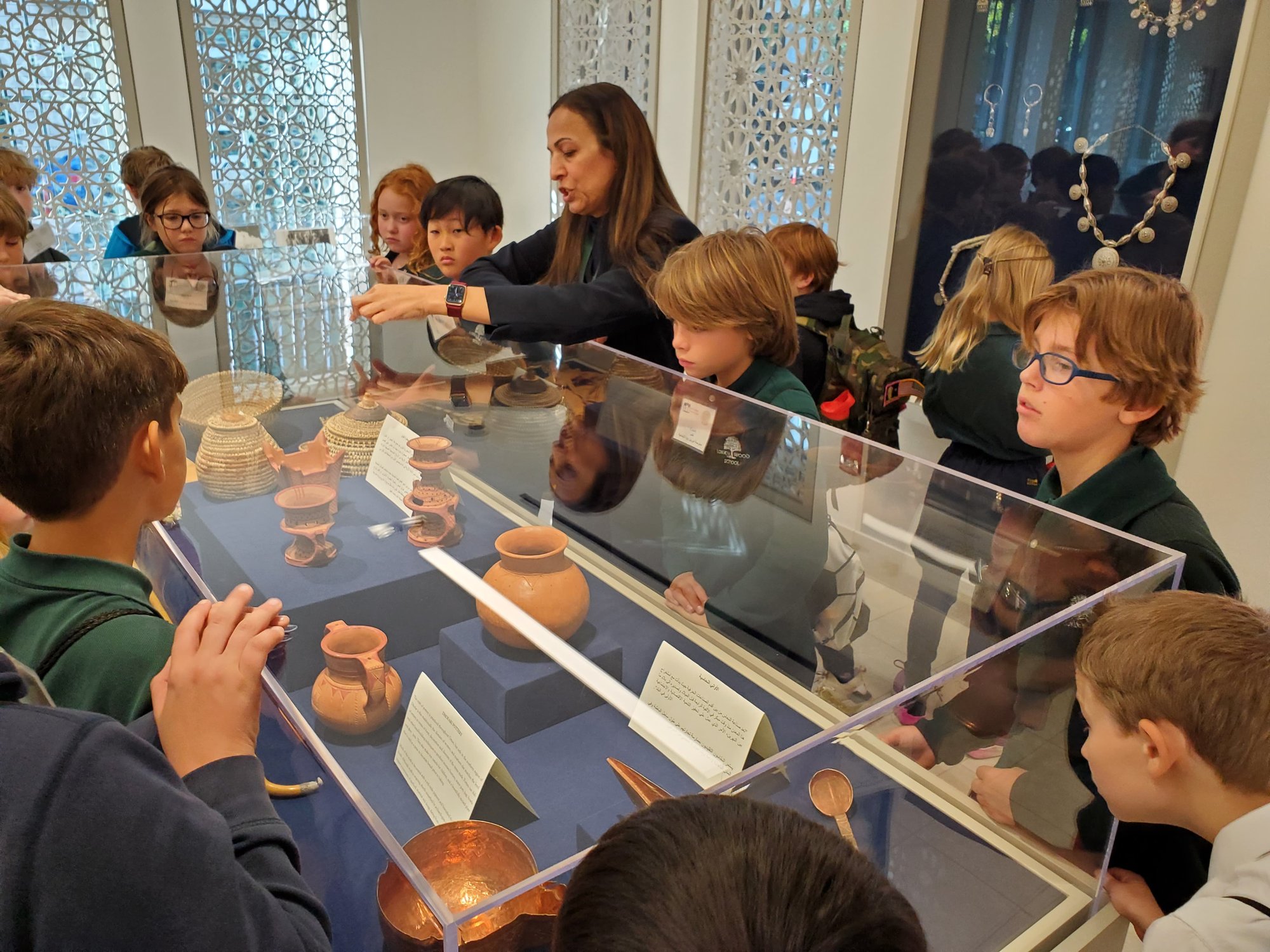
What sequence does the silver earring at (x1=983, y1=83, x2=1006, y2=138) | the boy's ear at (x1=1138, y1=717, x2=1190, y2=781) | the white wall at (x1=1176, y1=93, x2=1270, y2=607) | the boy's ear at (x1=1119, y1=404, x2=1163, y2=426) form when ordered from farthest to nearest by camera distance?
the silver earring at (x1=983, y1=83, x2=1006, y2=138) < the white wall at (x1=1176, y1=93, x2=1270, y2=607) < the boy's ear at (x1=1119, y1=404, x2=1163, y2=426) < the boy's ear at (x1=1138, y1=717, x2=1190, y2=781)

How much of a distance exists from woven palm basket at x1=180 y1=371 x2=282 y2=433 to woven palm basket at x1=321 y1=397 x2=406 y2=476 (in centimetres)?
16

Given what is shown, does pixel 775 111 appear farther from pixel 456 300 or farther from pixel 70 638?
pixel 70 638

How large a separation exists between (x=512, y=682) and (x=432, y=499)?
0.49 m

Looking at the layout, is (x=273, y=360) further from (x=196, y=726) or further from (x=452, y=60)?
(x=452, y=60)

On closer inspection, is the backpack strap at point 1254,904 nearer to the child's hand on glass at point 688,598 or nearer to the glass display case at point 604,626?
the glass display case at point 604,626

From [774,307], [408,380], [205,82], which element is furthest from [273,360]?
[205,82]

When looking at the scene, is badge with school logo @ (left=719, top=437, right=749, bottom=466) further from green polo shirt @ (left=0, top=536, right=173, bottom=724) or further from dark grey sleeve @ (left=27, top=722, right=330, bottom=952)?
dark grey sleeve @ (left=27, top=722, right=330, bottom=952)

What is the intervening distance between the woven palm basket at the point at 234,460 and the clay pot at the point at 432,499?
240mm

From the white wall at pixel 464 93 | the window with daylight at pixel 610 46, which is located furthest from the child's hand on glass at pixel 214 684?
the white wall at pixel 464 93

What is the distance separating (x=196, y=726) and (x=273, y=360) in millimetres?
1414

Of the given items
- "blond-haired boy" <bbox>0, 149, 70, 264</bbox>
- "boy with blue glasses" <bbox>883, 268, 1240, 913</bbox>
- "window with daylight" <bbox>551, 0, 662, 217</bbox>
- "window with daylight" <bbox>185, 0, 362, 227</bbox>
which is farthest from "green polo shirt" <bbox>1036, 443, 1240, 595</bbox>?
"window with daylight" <bbox>185, 0, 362, 227</bbox>

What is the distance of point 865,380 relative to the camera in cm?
245

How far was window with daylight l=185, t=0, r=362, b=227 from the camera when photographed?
500cm

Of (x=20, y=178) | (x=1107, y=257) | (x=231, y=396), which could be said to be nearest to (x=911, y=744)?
(x=231, y=396)
